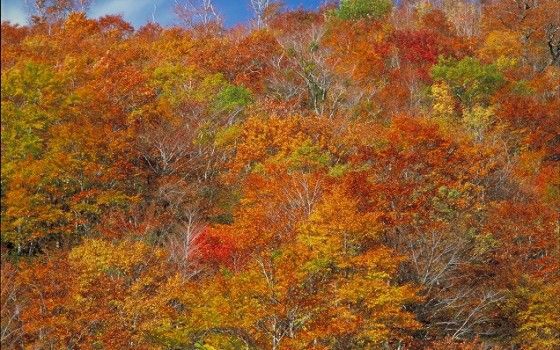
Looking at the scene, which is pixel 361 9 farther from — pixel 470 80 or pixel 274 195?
pixel 274 195

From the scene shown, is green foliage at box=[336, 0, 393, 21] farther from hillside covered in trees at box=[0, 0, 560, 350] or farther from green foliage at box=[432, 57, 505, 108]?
green foliage at box=[432, 57, 505, 108]

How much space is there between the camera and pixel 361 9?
181 feet

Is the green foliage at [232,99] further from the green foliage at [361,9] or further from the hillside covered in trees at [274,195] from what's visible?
the green foliage at [361,9]

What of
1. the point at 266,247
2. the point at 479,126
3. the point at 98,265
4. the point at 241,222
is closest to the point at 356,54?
the point at 479,126

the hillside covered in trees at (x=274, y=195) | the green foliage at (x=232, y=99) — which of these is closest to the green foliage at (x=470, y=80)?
the hillside covered in trees at (x=274, y=195)

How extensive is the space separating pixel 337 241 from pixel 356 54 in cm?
3089

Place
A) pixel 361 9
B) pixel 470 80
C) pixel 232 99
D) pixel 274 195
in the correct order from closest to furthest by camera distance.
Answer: pixel 274 195 < pixel 232 99 < pixel 470 80 < pixel 361 9

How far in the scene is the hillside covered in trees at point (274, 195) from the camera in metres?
18.2

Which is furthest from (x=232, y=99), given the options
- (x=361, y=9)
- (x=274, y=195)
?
(x=361, y=9)

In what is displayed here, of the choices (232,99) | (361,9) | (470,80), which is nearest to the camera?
(232,99)

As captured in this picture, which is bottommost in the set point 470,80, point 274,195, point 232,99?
point 274,195

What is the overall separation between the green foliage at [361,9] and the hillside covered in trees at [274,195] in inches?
264

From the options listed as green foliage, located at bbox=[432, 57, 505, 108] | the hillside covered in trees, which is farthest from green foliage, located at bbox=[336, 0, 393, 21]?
green foliage, located at bbox=[432, 57, 505, 108]

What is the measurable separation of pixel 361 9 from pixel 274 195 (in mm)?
33904
